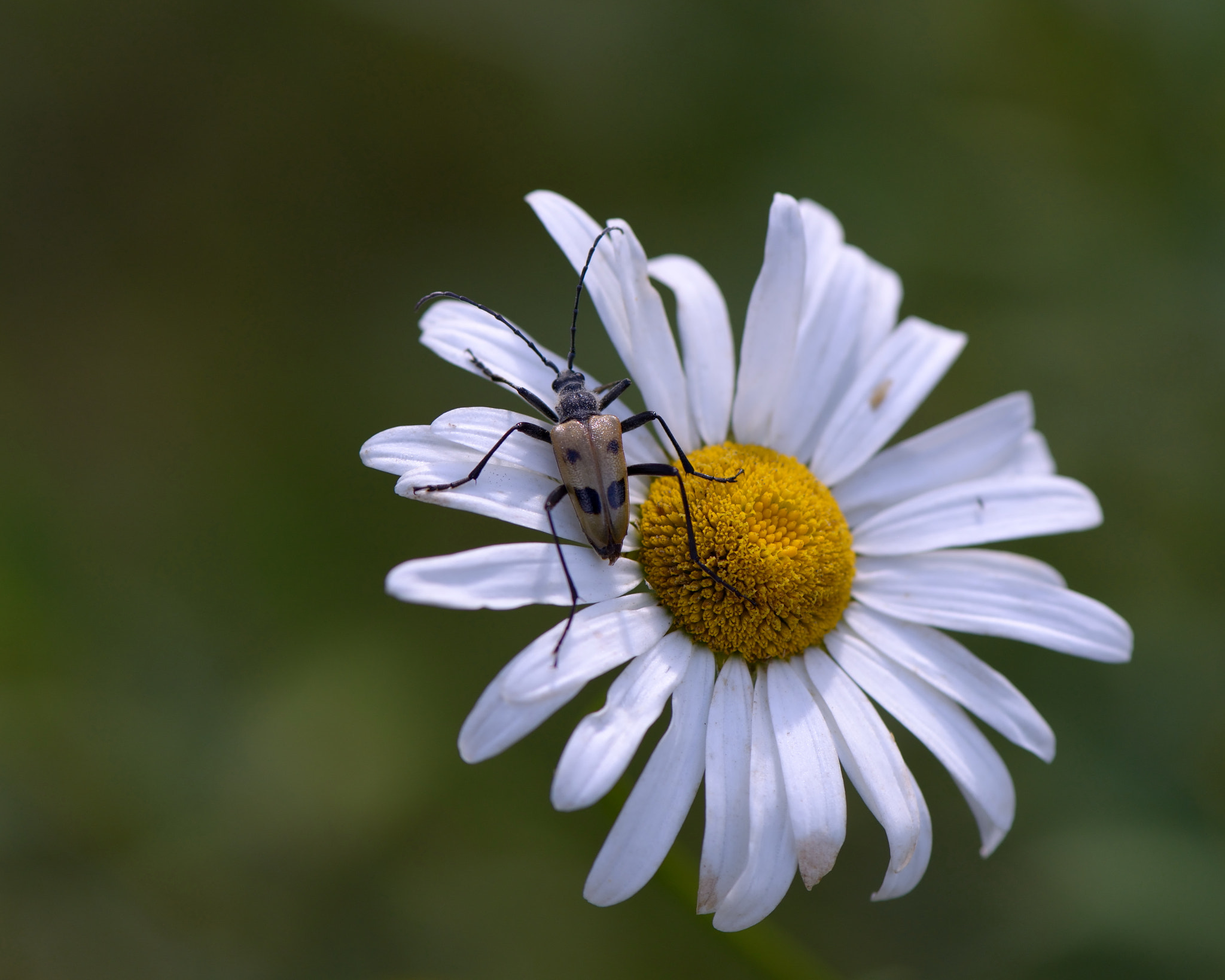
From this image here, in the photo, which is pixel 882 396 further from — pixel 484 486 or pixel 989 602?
pixel 484 486

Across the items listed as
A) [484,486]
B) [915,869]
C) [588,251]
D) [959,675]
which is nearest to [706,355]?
[588,251]

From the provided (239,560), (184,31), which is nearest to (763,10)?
(184,31)

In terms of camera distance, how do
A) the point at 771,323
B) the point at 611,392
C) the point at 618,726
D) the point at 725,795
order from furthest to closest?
the point at 771,323
the point at 611,392
the point at 725,795
the point at 618,726

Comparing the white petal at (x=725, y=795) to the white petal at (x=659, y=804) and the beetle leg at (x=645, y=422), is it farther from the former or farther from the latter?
the beetle leg at (x=645, y=422)

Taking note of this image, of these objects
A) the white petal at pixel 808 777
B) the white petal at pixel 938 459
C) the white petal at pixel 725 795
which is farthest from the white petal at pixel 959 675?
the white petal at pixel 725 795

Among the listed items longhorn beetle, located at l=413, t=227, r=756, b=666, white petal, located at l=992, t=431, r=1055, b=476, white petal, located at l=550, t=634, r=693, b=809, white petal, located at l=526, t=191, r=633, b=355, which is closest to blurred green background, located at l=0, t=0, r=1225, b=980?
white petal, located at l=550, t=634, r=693, b=809

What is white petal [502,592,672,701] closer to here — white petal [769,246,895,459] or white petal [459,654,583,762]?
white petal [459,654,583,762]
